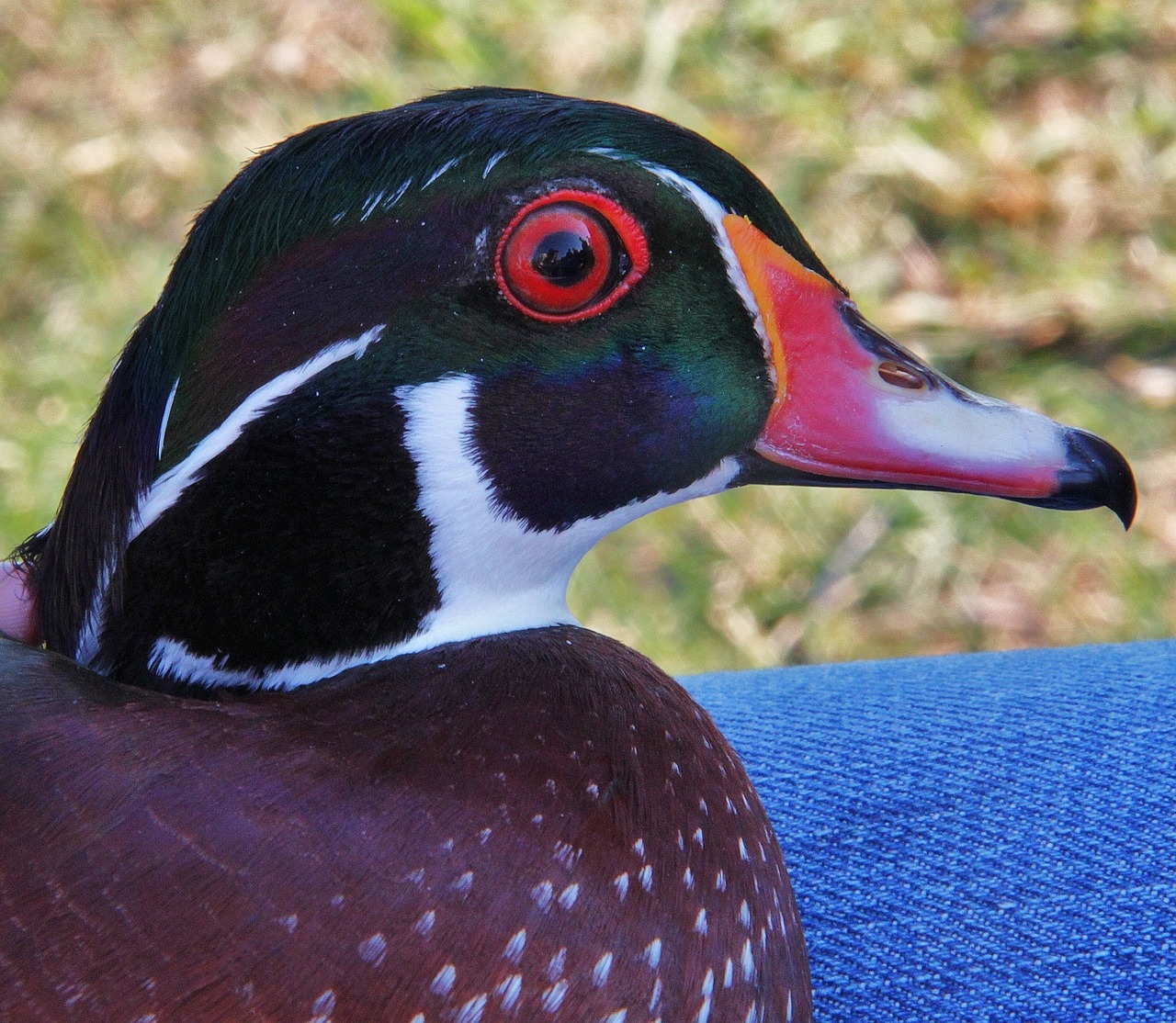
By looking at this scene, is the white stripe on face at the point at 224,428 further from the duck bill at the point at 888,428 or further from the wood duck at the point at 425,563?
→ the duck bill at the point at 888,428

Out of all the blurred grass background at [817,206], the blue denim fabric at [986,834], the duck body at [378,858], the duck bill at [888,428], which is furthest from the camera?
the blurred grass background at [817,206]

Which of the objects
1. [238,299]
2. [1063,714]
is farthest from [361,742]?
[1063,714]

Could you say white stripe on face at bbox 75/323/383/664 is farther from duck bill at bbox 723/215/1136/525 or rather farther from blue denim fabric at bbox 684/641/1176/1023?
blue denim fabric at bbox 684/641/1176/1023

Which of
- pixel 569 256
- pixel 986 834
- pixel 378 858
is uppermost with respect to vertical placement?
pixel 569 256

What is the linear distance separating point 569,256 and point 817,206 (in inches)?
54.5

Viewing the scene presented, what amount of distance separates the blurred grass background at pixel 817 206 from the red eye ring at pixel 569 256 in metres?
1.01

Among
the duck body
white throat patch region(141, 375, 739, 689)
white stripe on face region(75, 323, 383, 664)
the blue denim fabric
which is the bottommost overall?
the blue denim fabric

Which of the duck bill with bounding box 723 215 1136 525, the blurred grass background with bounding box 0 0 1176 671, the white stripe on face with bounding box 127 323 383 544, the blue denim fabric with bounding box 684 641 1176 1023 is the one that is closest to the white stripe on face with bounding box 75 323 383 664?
the white stripe on face with bounding box 127 323 383 544

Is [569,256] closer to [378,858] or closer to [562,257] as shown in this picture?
[562,257]

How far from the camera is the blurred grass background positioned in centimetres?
162

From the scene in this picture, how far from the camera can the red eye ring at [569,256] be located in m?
0.60

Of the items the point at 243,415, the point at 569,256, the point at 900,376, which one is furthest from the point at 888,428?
the point at 243,415

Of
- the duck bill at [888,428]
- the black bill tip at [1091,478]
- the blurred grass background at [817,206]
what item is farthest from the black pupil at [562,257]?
the blurred grass background at [817,206]

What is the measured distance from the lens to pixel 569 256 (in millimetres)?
606
